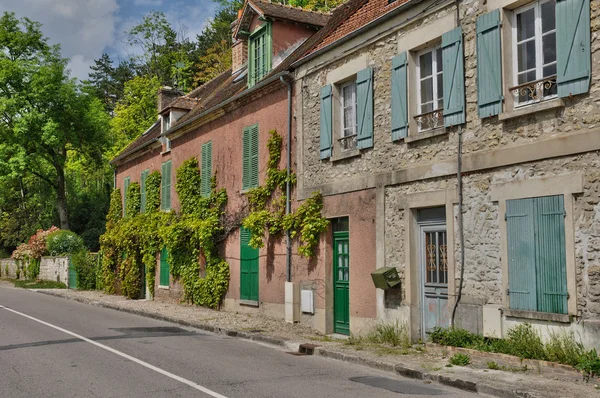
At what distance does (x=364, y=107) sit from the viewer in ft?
40.5

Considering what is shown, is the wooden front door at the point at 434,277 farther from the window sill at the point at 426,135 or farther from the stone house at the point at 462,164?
the window sill at the point at 426,135

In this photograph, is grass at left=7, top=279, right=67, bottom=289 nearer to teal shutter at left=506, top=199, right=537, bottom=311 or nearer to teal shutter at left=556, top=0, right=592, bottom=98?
teal shutter at left=506, top=199, right=537, bottom=311

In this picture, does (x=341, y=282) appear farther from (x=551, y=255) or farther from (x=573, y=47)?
(x=573, y=47)

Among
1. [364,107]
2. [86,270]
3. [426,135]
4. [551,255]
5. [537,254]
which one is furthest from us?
[86,270]

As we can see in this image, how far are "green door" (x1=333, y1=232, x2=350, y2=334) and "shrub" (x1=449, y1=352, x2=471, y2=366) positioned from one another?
4.14 m

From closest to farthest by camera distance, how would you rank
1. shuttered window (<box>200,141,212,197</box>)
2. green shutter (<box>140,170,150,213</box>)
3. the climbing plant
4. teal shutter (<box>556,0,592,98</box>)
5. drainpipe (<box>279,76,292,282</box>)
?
1. teal shutter (<box>556,0,592,98</box>)
2. the climbing plant
3. drainpipe (<box>279,76,292,282</box>)
4. shuttered window (<box>200,141,212,197</box>)
5. green shutter (<box>140,170,150,213</box>)

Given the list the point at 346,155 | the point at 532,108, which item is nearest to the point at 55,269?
the point at 346,155

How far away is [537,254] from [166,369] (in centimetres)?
536

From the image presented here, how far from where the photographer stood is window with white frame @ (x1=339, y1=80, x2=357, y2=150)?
1305 cm

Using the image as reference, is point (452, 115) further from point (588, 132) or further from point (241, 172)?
point (241, 172)

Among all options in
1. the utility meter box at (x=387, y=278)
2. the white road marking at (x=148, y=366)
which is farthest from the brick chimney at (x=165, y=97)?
the utility meter box at (x=387, y=278)

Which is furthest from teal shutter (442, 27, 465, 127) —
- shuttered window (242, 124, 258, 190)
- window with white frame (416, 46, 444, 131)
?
shuttered window (242, 124, 258, 190)

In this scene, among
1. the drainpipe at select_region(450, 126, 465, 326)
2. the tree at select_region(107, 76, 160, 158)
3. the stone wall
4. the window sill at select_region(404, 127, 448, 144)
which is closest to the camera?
the drainpipe at select_region(450, 126, 465, 326)

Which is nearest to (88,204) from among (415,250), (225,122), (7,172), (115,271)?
(7,172)
